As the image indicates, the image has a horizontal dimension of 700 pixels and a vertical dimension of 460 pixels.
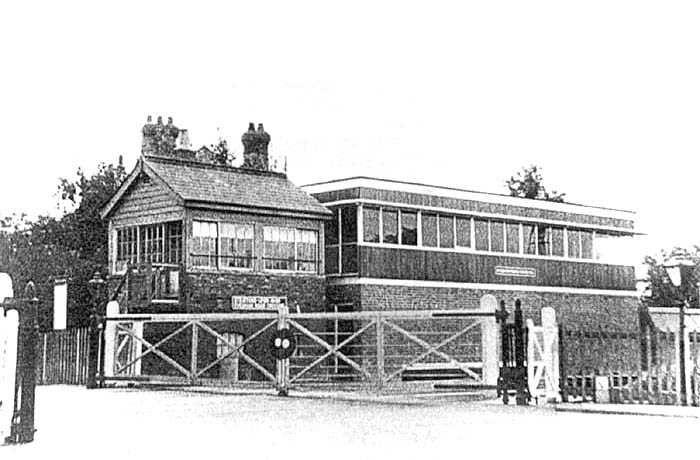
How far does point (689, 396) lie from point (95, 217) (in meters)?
27.6

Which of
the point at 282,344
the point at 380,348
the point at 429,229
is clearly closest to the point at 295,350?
the point at 282,344

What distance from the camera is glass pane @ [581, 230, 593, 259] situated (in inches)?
1422

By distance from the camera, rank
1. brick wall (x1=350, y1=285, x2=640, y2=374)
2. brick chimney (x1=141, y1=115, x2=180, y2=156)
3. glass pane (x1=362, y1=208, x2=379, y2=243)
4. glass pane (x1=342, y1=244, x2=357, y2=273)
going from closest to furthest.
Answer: brick wall (x1=350, y1=285, x2=640, y2=374) < glass pane (x1=342, y1=244, x2=357, y2=273) < glass pane (x1=362, y1=208, x2=379, y2=243) < brick chimney (x1=141, y1=115, x2=180, y2=156)

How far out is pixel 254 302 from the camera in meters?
26.8

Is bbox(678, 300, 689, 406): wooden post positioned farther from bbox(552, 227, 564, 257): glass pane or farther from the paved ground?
Answer: bbox(552, 227, 564, 257): glass pane

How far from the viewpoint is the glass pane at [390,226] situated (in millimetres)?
29641

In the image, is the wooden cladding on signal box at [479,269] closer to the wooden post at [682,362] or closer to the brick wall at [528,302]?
the brick wall at [528,302]

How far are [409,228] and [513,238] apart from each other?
4.71 m

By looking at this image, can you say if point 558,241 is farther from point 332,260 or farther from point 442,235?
point 332,260

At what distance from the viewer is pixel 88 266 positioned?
3606cm

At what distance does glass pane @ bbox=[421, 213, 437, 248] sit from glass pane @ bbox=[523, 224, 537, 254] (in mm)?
4328

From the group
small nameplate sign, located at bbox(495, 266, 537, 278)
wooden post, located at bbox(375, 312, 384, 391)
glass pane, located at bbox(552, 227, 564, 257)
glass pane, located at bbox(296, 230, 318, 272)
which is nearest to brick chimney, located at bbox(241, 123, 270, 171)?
glass pane, located at bbox(296, 230, 318, 272)

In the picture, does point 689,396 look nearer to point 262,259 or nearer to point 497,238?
point 262,259

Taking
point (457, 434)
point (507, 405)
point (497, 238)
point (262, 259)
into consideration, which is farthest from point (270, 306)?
point (457, 434)
